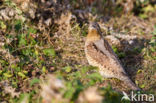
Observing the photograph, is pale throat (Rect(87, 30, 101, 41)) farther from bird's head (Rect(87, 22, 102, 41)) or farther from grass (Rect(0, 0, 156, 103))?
grass (Rect(0, 0, 156, 103))

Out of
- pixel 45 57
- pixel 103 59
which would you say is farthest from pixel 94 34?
pixel 45 57

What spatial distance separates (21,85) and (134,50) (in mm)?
3210

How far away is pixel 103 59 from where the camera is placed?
5.20 meters

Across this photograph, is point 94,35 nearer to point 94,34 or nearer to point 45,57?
point 94,34

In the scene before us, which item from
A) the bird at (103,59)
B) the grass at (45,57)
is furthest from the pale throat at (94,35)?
the grass at (45,57)

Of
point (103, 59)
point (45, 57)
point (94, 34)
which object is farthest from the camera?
point (45, 57)

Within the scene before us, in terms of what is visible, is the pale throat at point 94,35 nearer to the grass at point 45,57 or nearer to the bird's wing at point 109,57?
the bird's wing at point 109,57

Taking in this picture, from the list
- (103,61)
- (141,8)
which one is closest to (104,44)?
(103,61)

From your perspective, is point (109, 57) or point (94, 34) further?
point (94, 34)

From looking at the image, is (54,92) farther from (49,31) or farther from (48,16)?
(48,16)

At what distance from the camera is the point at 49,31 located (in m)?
6.24

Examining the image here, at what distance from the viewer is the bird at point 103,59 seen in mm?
5117

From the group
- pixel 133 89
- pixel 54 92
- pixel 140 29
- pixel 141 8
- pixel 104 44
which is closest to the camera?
pixel 54 92

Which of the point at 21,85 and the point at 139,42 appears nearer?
the point at 21,85
